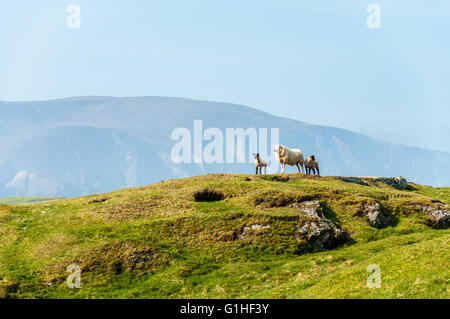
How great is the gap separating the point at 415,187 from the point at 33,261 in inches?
2589

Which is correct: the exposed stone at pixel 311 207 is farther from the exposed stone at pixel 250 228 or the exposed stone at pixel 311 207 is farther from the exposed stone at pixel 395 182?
the exposed stone at pixel 395 182

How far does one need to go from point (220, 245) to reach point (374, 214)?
17708 mm

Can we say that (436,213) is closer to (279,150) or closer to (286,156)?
(286,156)

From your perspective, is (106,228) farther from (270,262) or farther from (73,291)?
(270,262)

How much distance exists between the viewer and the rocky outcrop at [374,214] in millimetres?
49000

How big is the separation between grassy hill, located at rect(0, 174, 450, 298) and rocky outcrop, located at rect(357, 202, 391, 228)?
464 mm

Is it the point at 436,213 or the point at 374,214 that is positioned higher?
the point at 374,214

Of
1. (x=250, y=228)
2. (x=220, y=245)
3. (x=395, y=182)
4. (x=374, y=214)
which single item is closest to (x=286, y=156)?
(x=395, y=182)

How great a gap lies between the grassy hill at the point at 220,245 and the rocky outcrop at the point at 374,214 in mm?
464

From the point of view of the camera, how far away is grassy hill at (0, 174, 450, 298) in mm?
32094

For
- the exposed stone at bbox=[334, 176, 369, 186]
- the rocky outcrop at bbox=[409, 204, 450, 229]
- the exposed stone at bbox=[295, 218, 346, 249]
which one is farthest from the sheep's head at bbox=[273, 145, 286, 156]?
the exposed stone at bbox=[295, 218, 346, 249]

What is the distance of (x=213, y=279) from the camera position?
3572 cm

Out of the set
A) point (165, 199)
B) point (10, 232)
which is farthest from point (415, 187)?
point (10, 232)

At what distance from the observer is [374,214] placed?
49.9m
